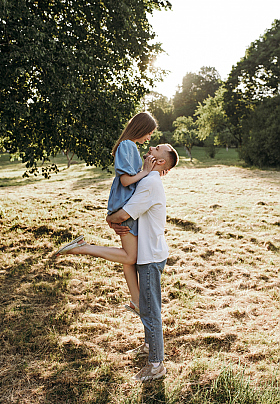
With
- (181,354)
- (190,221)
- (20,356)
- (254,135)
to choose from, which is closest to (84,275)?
(20,356)

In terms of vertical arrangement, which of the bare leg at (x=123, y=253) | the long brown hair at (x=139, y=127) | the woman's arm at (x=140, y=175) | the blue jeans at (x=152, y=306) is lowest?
the blue jeans at (x=152, y=306)

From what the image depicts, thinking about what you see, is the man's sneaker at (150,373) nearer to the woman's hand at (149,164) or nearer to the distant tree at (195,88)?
the woman's hand at (149,164)

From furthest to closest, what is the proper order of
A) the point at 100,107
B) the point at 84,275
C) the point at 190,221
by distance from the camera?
the point at 190,221 → the point at 100,107 → the point at 84,275

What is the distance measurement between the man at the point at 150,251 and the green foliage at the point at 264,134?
2103 centimetres

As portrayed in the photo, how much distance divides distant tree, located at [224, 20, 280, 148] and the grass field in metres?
20.1

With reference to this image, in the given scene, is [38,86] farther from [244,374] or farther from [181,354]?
[244,374]

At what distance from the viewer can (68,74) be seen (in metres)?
5.35

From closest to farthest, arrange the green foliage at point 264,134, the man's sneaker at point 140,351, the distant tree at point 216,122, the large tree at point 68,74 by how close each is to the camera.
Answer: the man's sneaker at point 140,351, the large tree at point 68,74, the green foliage at point 264,134, the distant tree at point 216,122

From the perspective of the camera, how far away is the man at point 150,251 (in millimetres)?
2395

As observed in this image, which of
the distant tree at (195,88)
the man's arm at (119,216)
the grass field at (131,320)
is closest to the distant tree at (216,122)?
the grass field at (131,320)

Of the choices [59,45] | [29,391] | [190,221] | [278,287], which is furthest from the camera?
[190,221]

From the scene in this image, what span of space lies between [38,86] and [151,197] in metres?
4.18

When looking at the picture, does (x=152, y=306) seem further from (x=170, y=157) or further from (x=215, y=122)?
(x=215, y=122)

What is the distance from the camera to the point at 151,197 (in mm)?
2396
